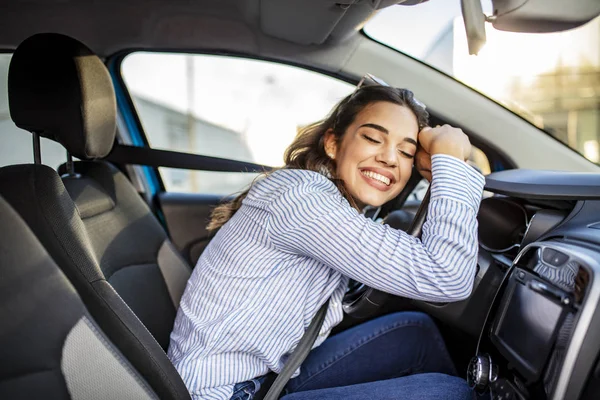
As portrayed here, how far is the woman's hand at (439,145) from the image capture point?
3.61ft

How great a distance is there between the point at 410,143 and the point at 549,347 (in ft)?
1.73

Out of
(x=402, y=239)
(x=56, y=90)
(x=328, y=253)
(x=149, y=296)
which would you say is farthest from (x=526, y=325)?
(x=56, y=90)

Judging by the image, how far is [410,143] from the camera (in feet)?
3.91

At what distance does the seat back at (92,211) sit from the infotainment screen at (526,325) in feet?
2.03

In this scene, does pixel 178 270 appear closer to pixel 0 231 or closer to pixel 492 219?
pixel 0 231

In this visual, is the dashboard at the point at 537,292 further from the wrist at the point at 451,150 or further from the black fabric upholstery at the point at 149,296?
the black fabric upholstery at the point at 149,296

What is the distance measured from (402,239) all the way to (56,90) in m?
0.85

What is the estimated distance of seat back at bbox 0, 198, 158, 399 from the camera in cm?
93

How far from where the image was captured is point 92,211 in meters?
1.36

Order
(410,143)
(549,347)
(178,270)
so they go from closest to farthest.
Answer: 1. (549,347)
2. (410,143)
3. (178,270)

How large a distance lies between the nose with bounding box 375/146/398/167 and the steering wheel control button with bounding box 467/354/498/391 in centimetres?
45

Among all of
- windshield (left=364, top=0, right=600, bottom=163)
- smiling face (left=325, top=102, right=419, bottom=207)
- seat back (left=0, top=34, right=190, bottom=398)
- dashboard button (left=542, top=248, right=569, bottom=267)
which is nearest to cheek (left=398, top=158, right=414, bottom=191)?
smiling face (left=325, top=102, right=419, bottom=207)

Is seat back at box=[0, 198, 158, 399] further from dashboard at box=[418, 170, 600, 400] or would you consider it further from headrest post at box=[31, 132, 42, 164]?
dashboard at box=[418, 170, 600, 400]

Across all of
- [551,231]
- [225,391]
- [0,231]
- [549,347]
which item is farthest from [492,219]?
[0,231]
